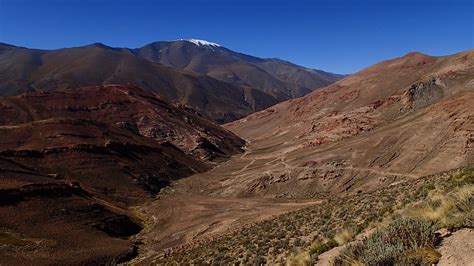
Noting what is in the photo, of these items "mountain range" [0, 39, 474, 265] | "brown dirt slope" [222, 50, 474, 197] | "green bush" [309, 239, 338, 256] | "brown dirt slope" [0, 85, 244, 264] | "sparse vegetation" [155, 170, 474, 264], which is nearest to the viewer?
"sparse vegetation" [155, 170, 474, 264]


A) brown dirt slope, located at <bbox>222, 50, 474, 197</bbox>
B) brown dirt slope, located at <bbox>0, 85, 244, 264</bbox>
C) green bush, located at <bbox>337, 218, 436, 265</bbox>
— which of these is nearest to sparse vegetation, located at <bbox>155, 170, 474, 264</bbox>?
green bush, located at <bbox>337, 218, 436, 265</bbox>

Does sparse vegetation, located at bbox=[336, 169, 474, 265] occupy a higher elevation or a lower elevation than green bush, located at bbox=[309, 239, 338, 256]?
higher

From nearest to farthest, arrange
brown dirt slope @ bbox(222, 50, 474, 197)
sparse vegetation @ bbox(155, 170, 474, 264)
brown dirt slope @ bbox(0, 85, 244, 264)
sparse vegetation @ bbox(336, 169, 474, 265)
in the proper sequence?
sparse vegetation @ bbox(336, 169, 474, 265) < sparse vegetation @ bbox(155, 170, 474, 264) < brown dirt slope @ bbox(0, 85, 244, 264) < brown dirt slope @ bbox(222, 50, 474, 197)

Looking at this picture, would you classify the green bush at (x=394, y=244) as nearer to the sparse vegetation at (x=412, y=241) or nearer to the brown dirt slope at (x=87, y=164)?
the sparse vegetation at (x=412, y=241)

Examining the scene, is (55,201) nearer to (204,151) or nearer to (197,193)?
(197,193)

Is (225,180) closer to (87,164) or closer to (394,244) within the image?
(87,164)

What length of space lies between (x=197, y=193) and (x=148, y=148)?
2055 centimetres

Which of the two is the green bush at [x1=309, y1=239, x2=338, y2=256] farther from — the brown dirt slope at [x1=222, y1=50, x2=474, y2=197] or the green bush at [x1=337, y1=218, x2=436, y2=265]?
the brown dirt slope at [x1=222, y1=50, x2=474, y2=197]

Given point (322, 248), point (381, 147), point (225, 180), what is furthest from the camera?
point (225, 180)

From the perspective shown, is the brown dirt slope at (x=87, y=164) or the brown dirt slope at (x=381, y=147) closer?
the brown dirt slope at (x=87, y=164)

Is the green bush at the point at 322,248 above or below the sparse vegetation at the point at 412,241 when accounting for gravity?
below

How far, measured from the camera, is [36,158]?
216ft

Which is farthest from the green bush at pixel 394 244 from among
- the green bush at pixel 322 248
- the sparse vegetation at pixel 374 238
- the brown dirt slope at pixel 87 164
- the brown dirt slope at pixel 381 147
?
the brown dirt slope at pixel 381 147

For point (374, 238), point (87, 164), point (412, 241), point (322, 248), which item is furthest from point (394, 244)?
point (87, 164)
